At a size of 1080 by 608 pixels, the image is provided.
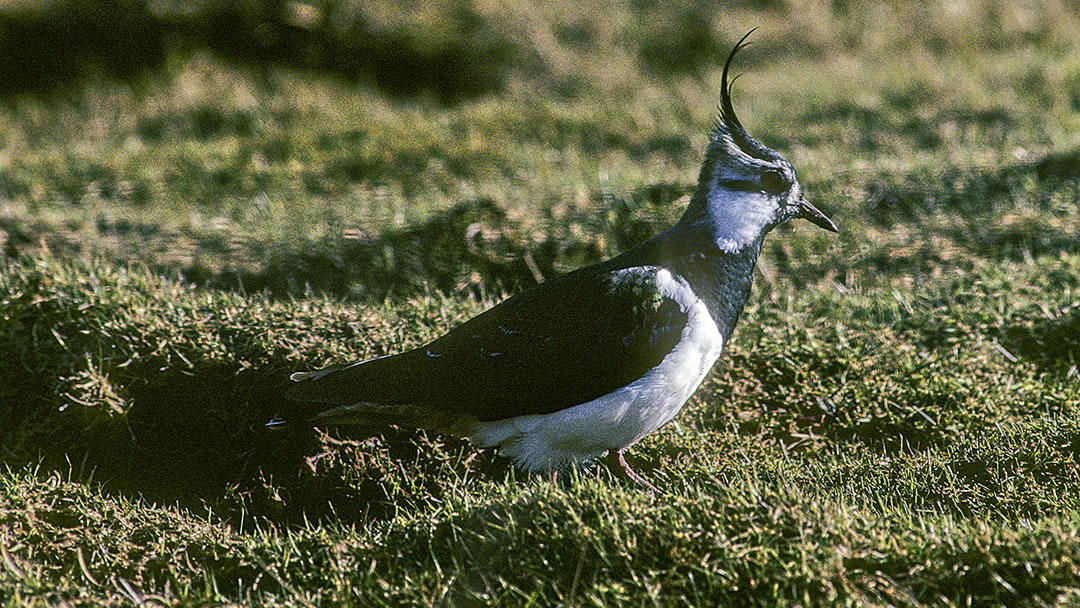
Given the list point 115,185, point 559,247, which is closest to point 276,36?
point 115,185

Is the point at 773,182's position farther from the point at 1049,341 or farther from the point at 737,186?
the point at 1049,341

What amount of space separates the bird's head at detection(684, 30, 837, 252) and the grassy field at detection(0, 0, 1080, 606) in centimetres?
67

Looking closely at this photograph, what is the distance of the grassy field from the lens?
2.75 metres

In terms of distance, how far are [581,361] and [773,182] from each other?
911 millimetres

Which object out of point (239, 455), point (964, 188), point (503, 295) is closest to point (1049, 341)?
point (964, 188)

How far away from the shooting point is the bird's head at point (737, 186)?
3494mm

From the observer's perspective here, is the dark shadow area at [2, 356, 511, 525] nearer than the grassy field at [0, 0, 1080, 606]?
No

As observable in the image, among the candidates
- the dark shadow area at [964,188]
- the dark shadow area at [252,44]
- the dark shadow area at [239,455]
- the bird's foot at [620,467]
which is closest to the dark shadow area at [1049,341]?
the dark shadow area at [964,188]

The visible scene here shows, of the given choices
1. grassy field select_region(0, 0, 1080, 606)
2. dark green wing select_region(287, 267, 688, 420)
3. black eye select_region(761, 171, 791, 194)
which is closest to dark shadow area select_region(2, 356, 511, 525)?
grassy field select_region(0, 0, 1080, 606)

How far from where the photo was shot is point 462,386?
3311mm

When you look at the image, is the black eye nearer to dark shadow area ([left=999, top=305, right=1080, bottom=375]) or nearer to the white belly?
the white belly

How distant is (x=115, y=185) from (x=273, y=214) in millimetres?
1404

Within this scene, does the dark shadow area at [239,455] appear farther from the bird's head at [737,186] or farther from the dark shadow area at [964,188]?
the dark shadow area at [964,188]

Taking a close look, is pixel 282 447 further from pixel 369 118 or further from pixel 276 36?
pixel 276 36
